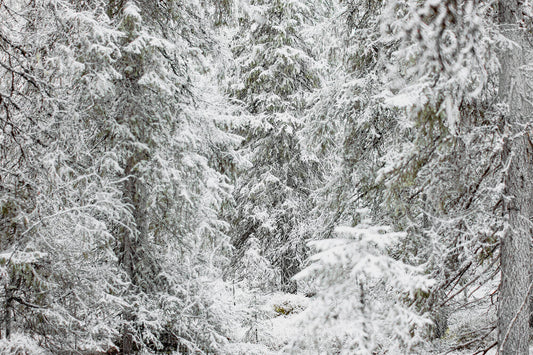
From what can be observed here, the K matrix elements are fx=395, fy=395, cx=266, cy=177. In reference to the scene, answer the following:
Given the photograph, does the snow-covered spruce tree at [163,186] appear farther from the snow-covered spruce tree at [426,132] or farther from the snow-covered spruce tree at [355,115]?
the snow-covered spruce tree at [426,132]

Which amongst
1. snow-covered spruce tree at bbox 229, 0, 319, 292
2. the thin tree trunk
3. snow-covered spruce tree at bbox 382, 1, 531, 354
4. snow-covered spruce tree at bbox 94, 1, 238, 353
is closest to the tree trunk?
snow-covered spruce tree at bbox 382, 1, 531, 354

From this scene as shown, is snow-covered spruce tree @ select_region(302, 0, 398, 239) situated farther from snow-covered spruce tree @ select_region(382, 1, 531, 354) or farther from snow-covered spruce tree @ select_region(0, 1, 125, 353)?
snow-covered spruce tree @ select_region(0, 1, 125, 353)

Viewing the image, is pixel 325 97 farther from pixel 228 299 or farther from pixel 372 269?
pixel 372 269

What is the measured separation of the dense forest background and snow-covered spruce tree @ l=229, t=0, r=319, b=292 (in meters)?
2.82

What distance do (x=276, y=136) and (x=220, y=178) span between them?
5.95m

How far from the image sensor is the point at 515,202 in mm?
4723

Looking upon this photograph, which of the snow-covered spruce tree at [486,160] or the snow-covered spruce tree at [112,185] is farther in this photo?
the snow-covered spruce tree at [112,185]

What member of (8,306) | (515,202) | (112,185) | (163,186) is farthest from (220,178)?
(515,202)

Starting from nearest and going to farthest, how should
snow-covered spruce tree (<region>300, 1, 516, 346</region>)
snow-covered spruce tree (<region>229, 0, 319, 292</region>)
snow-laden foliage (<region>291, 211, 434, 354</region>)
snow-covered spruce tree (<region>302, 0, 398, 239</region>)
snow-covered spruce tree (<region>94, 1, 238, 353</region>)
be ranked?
snow-laden foliage (<region>291, 211, 434, 354</region>) → snow-covered spruce tree (<region>300, 1, 516, 346</region>) → snow-covered spruce tree (<region>94, 1, 238, 353</region>) → snow-covered spruce tree (<region>302, 0, 398, 239</region>) → snow-covered spruce tree (<region>229, 0, 319, 292</region>)

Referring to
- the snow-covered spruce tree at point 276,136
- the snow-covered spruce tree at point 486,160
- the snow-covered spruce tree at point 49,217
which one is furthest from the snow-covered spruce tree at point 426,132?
the snow-covered spruce tree at point 49,217

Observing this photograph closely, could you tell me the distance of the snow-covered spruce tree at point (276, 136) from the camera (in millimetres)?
12562

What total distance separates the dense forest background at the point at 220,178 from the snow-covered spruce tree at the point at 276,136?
282 centimetres

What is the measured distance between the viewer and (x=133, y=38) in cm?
650

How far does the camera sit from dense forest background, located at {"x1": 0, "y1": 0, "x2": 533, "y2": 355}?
12.1 ft
